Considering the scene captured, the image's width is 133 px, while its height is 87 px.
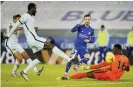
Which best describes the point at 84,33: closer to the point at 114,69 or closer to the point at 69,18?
the point at 114,69

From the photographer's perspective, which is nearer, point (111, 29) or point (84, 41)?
point (84, 41)

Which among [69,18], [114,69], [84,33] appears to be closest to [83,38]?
[84,33]

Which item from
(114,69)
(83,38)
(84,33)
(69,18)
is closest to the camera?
(114,69)

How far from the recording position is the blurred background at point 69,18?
2786 cm

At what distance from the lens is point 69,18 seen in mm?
28406

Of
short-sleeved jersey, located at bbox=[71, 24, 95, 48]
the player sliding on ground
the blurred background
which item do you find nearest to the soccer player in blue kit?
short-sleeved jersey, located at bbox=[71, 24, 95, 48]

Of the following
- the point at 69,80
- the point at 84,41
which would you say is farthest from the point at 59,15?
the point at 69,80

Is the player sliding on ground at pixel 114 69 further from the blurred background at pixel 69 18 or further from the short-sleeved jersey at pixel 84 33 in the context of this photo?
the blurred background at pixel 69 18

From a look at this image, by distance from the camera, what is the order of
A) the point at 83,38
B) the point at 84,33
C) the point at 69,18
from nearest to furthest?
1. the point at 84,33
2. the point at 83,38
3. the point at 69,18

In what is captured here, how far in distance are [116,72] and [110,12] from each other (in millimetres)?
13747

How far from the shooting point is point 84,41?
652 inches

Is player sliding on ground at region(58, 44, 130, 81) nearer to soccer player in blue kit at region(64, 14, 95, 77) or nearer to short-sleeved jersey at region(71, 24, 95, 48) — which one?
soccer player in blue kit at region(64, 14, 95, 77)

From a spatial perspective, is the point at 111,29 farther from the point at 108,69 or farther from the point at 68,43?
the point at 108,69

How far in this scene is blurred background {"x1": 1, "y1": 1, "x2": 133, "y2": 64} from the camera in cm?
2786
